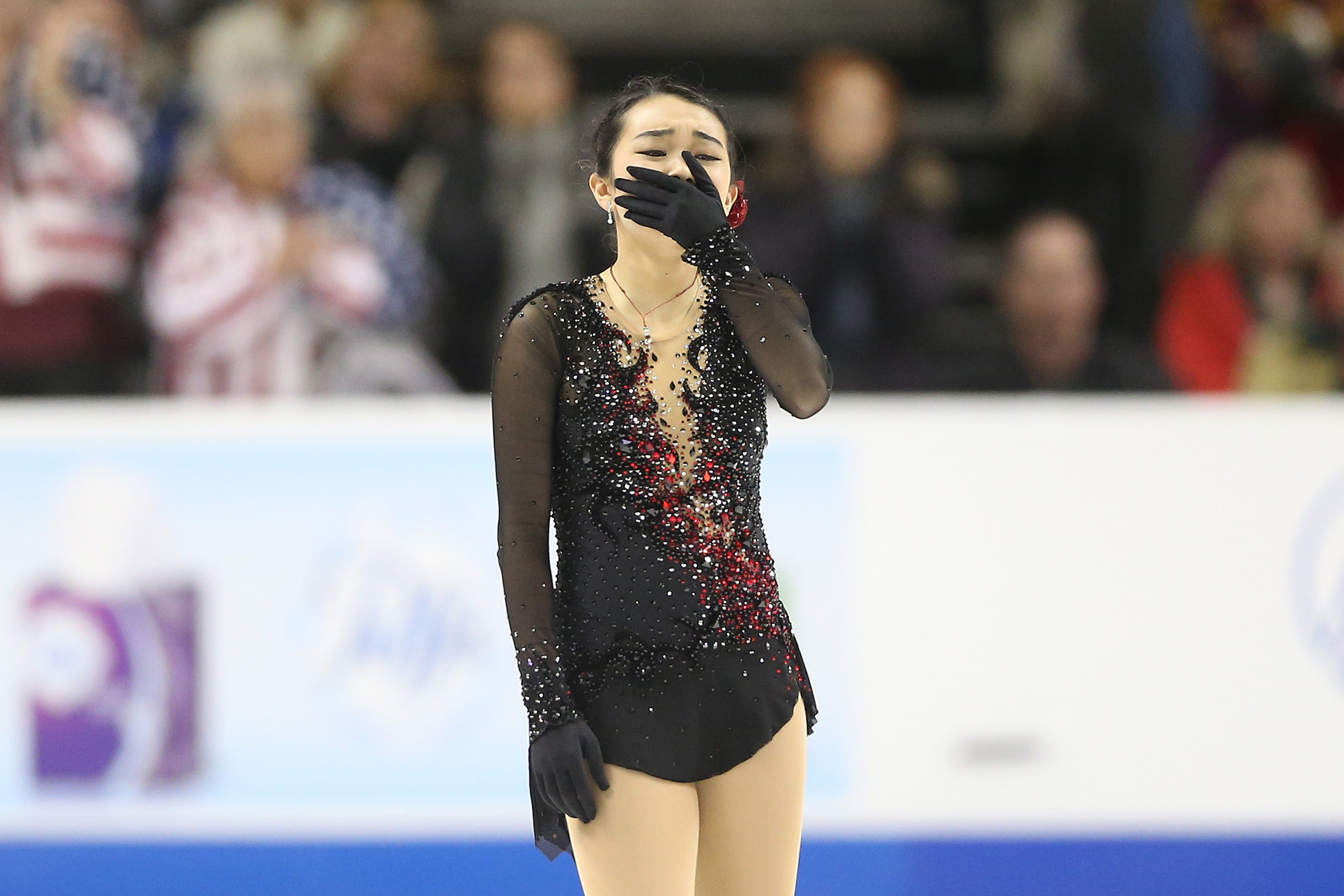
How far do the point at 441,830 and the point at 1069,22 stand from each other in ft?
12.6

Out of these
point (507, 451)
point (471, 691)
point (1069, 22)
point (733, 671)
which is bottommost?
point (471, 691)

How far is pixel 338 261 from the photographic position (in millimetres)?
4379

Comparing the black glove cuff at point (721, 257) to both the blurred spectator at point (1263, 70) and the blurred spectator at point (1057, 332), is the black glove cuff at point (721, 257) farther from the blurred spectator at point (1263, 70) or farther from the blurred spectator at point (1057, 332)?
the blurred spectator at point (1263, 70)

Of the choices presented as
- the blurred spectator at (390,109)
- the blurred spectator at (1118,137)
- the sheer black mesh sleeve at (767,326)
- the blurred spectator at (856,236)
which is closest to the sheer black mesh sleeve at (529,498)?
the sheer black mesh sleeve at (767,326)

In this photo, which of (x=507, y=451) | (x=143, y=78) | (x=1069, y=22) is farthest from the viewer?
(x=1069, y=22)

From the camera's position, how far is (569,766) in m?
1.65

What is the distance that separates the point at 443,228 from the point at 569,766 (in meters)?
3.13

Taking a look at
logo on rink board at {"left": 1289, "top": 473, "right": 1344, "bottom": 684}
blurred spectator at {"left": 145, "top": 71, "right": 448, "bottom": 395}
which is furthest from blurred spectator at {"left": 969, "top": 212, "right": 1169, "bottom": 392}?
blurred spectator at {"left": 145, "top": 71, "right": 448, "bottom": 395}

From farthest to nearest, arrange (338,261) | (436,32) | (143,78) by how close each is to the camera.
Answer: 1. (436,32)
2. (143,78)
3. (338,261)

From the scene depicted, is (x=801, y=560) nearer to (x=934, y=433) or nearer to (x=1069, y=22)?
(x=934, y=433)

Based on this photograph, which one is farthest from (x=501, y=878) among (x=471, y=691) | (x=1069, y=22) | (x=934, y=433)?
(x=1069, y=22)

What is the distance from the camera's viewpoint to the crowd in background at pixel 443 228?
434 centimetres

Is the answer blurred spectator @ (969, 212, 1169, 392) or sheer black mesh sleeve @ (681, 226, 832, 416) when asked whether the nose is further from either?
blurred spectator @ (969, 212, 1169, 392)

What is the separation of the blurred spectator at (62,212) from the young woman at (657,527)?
9.93ft
